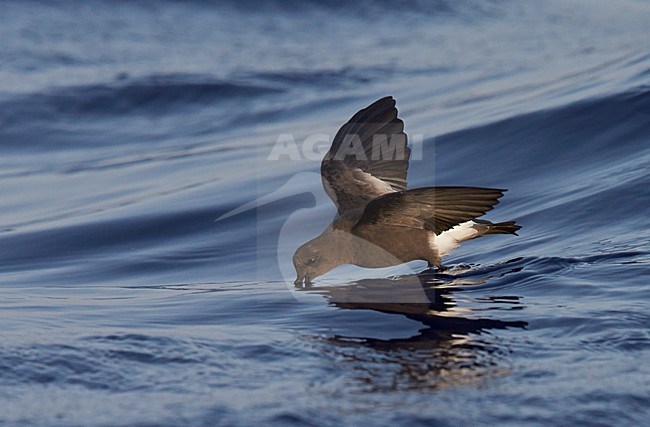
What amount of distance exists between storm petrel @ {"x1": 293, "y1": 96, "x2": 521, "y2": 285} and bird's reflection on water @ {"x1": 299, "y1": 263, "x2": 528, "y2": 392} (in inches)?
6.9

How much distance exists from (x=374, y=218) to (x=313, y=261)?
68cm

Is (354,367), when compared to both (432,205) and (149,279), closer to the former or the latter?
(432,205)

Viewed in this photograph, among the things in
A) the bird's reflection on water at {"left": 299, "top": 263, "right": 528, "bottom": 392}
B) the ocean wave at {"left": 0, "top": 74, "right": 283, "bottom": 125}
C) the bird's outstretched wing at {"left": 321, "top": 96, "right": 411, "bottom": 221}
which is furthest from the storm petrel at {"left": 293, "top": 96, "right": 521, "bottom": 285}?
the ocean wave at {"left": 0, "top": 74, "right": 283, "bottom": 125}

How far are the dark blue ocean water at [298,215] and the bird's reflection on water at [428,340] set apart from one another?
20 millimetres

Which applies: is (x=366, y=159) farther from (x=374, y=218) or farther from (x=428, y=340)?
(x=428, y=340)

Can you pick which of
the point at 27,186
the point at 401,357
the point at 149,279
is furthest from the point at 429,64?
the point at 401,357

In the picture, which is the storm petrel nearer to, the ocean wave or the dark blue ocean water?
the dark blue ocean water

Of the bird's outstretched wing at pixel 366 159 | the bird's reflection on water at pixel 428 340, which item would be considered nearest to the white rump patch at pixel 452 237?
the bird's reflection on water at pixel 428 340

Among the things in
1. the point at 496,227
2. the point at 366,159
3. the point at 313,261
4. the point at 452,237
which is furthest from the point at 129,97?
the point at 496,227

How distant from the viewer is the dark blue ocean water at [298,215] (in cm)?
400

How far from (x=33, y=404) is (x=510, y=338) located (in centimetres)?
208

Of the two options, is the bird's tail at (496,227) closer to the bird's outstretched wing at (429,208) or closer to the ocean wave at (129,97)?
the bird's outstretched wing at (429,208)

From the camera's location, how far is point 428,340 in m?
4.64

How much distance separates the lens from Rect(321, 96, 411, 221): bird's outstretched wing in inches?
244
